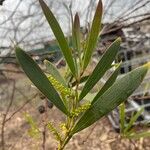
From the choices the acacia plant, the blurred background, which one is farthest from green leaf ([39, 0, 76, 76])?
the blurred background

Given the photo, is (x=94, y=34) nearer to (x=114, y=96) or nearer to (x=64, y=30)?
(x=114, y=96)

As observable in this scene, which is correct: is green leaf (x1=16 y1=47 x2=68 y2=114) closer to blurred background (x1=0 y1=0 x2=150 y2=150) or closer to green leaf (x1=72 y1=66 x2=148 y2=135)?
green leaf (x1=72 y1=66 x2=148 y2=135)

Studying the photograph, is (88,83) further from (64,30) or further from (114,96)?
(64,30)

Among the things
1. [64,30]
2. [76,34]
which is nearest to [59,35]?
[76,34]

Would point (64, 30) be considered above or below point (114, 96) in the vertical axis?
above

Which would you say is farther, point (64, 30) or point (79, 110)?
point (64, 30)

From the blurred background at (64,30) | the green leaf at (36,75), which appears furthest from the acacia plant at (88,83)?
the blurred background at (64,30)

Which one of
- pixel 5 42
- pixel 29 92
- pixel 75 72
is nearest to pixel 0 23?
pixel 5 42
